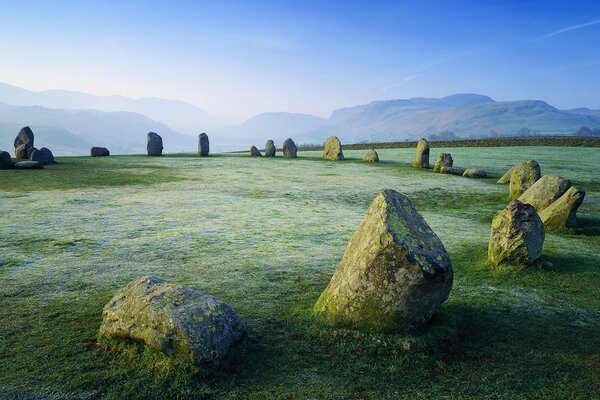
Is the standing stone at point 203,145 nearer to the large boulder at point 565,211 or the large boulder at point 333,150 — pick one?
the large boulder at point 333,150

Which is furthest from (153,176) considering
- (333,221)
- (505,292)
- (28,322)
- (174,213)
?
(505,292)

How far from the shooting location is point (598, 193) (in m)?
19.1

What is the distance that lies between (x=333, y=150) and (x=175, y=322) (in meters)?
34.2

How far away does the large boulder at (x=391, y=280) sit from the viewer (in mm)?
5984

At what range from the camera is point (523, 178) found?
1861cm

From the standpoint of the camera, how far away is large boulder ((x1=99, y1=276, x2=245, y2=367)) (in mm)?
5199

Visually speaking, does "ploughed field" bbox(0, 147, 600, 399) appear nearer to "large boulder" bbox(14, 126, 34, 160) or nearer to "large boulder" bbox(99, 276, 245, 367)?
"large boulder" bbox(99, 276, 245, 367)

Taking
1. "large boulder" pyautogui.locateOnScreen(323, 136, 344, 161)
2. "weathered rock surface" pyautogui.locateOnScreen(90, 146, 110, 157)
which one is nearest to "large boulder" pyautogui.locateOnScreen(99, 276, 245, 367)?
"large boulder" pyautogui.locateOnScreen(323, 136, 344, 161)

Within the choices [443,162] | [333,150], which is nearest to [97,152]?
[333,150]

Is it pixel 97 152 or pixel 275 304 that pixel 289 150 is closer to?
pixel 97 152

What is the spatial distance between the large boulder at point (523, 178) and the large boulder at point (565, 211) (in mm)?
5719

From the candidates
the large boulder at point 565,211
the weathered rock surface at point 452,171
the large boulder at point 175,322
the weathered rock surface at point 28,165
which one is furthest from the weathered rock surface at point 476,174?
the weathered rock surface at point 28,165

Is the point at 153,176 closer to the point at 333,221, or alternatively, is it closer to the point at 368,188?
the point at 368,188

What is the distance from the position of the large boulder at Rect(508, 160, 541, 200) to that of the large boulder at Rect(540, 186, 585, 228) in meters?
5.72
